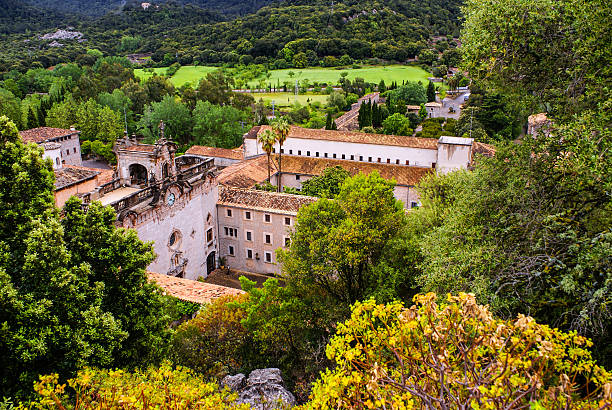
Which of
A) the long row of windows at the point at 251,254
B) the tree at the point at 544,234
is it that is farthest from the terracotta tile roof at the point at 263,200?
the tree at the point at 544,234

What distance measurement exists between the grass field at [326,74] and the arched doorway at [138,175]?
88064 millimetres

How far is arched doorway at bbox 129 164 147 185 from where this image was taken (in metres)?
33.5

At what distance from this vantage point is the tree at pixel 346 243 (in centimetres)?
2180

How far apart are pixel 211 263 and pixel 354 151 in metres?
22.6

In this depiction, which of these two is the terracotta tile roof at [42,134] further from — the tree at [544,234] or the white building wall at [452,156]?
the tree at [544,234]

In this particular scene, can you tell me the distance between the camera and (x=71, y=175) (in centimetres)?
3956

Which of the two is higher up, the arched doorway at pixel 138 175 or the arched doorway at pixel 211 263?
the arched doorway at pixel 138 175

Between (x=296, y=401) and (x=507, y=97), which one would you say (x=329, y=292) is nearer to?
(x=296, y=401)

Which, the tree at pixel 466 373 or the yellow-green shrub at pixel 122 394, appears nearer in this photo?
the tree at pixel 466 373

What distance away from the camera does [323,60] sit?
484 ft

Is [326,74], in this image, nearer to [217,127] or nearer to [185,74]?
[185,74]

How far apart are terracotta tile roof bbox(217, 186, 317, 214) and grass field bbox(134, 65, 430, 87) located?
84.4 meters

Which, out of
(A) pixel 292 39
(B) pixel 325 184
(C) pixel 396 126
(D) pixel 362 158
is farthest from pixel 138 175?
(A) pixel 292 39

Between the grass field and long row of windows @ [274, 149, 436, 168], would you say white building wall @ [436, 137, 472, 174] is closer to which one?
long row of windows @ [274, 149, 436, 168]
